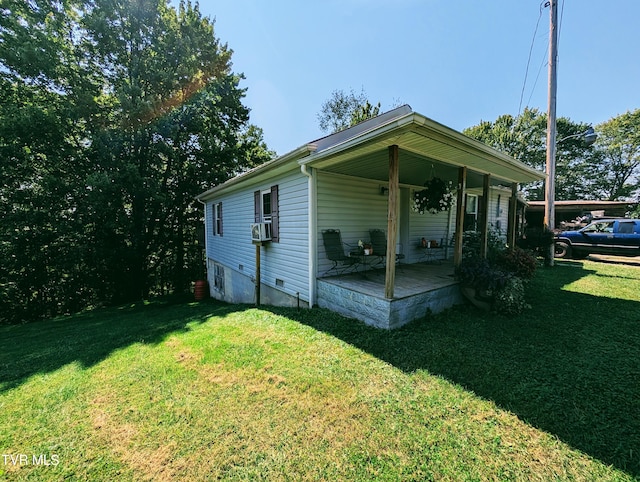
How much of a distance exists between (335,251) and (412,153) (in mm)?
2296

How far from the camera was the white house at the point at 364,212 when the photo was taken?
12.1 ft

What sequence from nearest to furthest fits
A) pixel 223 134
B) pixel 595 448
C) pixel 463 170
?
pixel 595 448 < pixel 463 170 < pixel 223 134

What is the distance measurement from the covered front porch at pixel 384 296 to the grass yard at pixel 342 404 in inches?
9.5

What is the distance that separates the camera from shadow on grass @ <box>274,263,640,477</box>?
2025 millimetres

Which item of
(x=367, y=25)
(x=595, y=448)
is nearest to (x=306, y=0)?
(x=367, y=25)

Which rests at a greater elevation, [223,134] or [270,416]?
[223,134]

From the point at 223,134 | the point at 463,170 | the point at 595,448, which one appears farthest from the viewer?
the point at 223,134

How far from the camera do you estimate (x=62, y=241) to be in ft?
32.5

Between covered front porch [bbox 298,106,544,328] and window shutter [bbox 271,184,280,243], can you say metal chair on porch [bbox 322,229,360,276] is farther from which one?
window shutter [bbox 271,184,280,243]

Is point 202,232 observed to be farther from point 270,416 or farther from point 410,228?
point 270,416

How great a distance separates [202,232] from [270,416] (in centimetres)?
1159

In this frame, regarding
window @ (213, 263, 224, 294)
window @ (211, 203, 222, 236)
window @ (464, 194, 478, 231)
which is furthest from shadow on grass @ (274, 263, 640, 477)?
window @ (211, 203, 222, 236)

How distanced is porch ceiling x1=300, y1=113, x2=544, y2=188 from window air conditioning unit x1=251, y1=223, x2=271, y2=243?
7.17ft

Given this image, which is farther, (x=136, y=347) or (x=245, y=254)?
(x=245, y=254)
